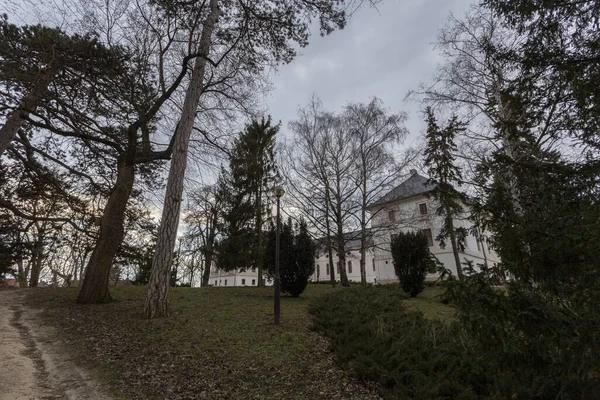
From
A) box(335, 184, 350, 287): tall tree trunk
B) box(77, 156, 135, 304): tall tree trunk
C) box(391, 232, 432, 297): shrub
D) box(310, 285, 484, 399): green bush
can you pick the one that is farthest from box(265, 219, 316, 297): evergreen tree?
box(77, 156, 135, 304): tall tree trunk

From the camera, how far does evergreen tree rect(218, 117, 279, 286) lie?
18578mm

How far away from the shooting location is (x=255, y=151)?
1759 centimetres

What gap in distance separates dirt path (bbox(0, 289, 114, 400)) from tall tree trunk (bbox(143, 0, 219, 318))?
1725mm

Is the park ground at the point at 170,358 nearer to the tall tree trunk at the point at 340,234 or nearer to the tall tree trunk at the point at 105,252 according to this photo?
the tall tree trunk at the point at 105,252

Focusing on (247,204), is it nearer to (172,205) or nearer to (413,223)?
(413,223)

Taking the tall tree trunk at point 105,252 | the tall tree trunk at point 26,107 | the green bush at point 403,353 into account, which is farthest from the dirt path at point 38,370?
the tall tree trunk at point 26,107

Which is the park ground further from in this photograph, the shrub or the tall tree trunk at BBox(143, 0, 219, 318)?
the shrub

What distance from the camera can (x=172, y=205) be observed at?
6.82 meters

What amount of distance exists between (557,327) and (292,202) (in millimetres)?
13489

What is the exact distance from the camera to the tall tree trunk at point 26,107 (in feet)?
19.1

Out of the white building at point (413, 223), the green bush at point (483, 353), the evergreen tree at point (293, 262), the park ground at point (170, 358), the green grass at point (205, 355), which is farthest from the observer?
the white building at point (413, 223)

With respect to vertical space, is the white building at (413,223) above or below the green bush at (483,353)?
above

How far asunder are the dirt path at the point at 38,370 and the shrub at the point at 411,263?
33.6ft

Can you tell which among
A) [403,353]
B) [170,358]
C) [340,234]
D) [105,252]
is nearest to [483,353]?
[403,353]
